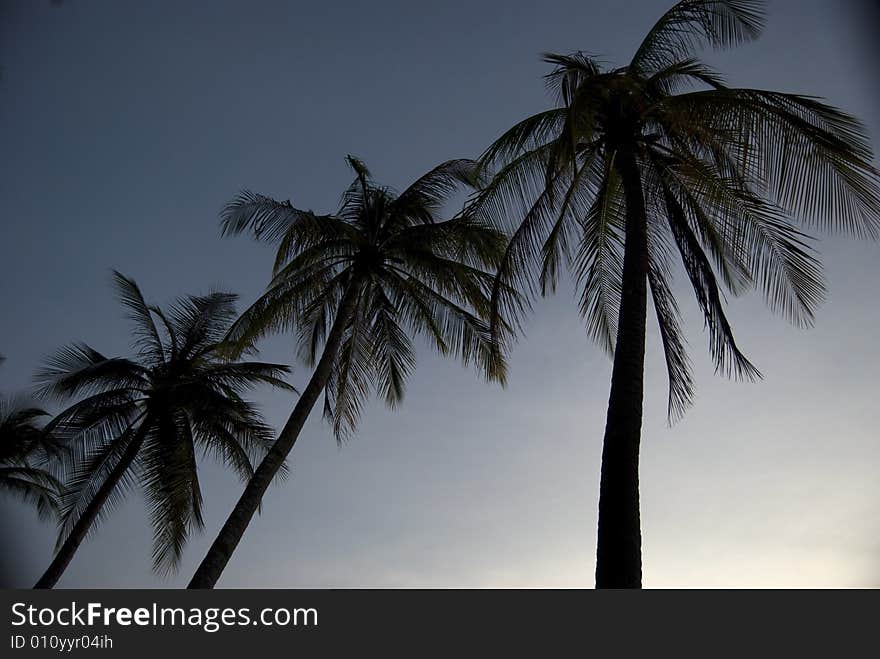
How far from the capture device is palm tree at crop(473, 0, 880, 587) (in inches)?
275

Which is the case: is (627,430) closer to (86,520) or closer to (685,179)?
(685,179)

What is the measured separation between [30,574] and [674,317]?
595 inches

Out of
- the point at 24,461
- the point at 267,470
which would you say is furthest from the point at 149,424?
the point at 24,461

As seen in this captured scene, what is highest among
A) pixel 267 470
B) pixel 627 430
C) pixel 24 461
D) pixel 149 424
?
pixel 24 461

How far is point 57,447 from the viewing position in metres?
14.8

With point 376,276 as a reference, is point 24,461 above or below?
below

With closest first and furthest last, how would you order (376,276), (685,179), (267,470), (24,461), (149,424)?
(685,179) → (267,470) → (376,276) → (149,424) → (24,461)

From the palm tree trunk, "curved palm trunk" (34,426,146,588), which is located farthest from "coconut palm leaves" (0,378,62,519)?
the palm tree trunk

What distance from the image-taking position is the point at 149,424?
600 inches

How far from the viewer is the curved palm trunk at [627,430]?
594 cm

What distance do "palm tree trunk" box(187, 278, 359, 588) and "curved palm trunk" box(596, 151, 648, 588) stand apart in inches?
226

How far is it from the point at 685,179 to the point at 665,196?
0.31 meters

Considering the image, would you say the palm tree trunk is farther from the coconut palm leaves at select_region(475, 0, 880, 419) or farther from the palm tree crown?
the coconut palm leaves at select_region(475, 0, 880, 419)

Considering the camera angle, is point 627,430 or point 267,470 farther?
point 267,470
